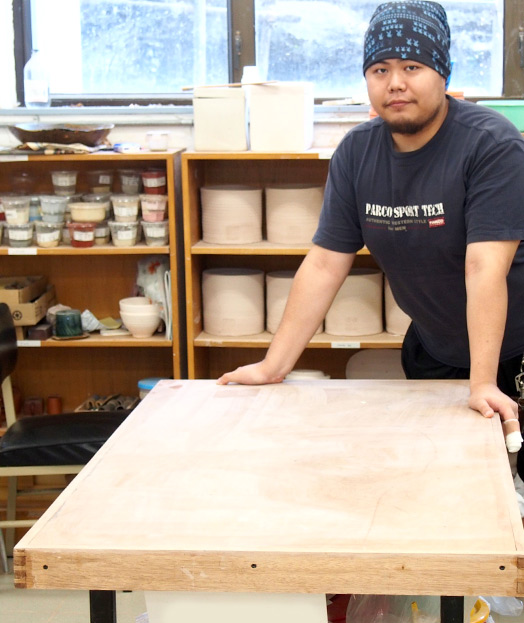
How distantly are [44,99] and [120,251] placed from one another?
Answer: 79cm

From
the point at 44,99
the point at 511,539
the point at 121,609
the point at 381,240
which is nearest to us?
the point at 511,539

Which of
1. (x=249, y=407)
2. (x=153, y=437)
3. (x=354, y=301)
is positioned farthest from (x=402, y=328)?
(x=153, y=437)

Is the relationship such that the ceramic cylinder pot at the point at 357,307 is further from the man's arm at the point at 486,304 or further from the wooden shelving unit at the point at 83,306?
the man's arm at the point at 486,304

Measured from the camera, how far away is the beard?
6.10ft

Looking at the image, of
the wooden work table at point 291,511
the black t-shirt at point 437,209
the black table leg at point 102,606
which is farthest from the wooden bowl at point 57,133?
the black table leg at point 102,606

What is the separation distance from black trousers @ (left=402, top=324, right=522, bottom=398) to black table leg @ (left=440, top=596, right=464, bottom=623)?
0.88 m

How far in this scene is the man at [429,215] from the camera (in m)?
1.80

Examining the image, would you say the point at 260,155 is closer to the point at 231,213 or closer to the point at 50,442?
the point at 231,213

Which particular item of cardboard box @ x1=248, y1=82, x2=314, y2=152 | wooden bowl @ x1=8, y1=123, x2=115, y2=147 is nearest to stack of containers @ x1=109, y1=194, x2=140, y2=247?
wooden bowl @ x1=8, y1=123, x2=115, y2=147

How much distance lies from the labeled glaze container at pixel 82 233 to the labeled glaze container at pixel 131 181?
8.9 inches

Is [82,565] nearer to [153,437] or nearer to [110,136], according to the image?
[153,437]

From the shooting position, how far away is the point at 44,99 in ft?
12.0

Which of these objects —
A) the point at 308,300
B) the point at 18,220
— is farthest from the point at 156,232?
the point at 308,300

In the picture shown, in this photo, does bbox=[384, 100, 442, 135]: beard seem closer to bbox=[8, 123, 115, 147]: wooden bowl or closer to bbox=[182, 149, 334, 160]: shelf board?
bbox=[182, 149, 334, 160]: shelf board
